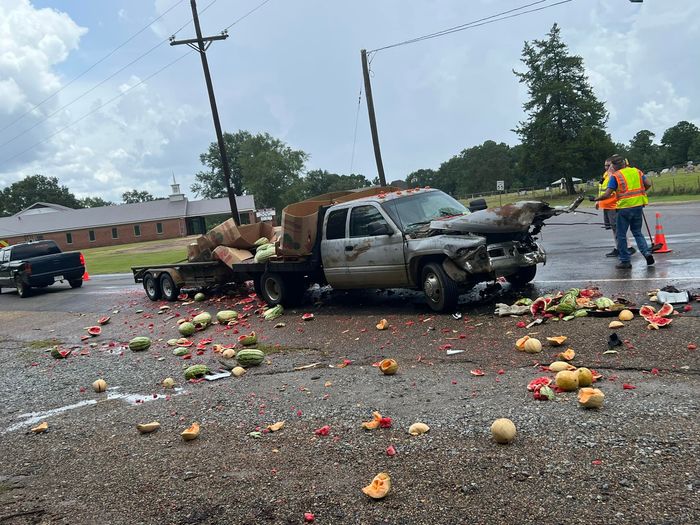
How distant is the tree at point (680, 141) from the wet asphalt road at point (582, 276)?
11789 centimetres

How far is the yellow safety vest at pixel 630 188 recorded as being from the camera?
1044cm

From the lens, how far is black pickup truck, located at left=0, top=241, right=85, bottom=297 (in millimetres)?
20656

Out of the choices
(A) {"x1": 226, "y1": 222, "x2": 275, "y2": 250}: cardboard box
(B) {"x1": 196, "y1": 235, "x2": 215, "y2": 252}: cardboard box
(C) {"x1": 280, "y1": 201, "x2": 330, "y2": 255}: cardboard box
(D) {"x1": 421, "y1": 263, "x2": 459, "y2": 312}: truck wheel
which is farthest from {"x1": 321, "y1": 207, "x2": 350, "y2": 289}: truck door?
(B) {"x1": 196, "y1": 235, "x2": 215, "y2": 252}: cardboard box

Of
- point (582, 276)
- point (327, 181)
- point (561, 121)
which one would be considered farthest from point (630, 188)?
point (327, 181)

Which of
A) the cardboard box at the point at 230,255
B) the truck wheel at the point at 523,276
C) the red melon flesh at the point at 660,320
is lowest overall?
the red melon flesh at the point at 660,320

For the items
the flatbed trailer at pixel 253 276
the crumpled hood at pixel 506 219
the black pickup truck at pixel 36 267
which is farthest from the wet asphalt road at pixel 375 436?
the black pickup truck at pixel 36 267

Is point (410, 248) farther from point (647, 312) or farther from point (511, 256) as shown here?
point (647, 312)

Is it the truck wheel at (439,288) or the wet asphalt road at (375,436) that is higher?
the truck wheel at (439,288)

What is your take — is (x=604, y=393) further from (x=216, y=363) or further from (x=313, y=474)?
(x=216, y=363)

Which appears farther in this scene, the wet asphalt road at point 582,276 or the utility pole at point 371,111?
the utility pole at point 371,111

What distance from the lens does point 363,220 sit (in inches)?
388

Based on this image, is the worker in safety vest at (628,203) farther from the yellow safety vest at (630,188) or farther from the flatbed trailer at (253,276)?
the flatbed trailer at (253,276)

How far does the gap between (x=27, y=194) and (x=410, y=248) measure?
143m

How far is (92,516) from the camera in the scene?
3902 mm
